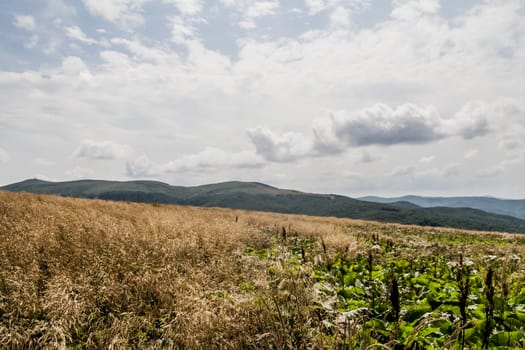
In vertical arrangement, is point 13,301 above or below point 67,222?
below

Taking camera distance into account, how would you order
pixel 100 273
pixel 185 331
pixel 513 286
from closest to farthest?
pixel 185 331 → pixel 513 286 → pixel 100 273

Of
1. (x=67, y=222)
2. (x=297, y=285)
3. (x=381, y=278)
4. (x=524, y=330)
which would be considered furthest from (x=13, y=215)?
(x=524, y=330)

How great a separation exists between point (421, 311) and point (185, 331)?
300cm

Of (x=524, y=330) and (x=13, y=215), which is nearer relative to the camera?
(x=524, y=330)

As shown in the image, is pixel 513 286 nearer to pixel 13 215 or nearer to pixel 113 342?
pixel 113 342

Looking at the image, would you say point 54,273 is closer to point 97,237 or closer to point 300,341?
point 97,237

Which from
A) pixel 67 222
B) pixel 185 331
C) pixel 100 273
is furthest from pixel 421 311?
pixel 67 222

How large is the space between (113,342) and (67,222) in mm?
6348

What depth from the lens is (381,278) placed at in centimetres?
546

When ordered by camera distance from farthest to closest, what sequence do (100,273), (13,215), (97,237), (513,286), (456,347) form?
(13,215), (97,237), (100,273), (513,286), (456,347)

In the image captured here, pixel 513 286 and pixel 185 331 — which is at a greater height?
pixel 513 286

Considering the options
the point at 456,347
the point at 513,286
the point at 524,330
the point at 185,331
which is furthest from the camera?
the point at 513,286

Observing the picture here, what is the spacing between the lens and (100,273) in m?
5.92

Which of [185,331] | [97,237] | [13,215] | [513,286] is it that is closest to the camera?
[185,331]
